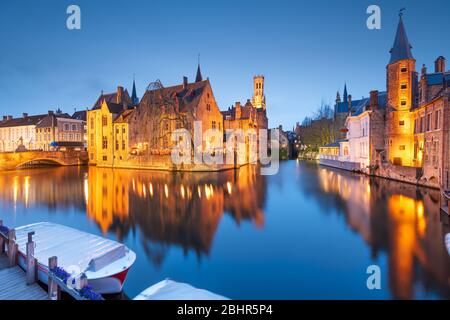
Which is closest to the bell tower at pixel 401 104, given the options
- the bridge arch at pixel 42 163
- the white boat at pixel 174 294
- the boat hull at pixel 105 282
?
the white boat at pixel 174 294

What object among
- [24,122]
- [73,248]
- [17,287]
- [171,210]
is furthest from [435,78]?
[24,122]

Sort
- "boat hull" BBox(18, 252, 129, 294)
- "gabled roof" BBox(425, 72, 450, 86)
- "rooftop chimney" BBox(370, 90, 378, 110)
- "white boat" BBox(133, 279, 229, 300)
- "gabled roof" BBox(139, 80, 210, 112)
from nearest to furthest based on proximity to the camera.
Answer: "white boat" BBox(133, 279, 229, 300) < "boat hull" BBox(18, 252, 129, 294) < "gabled roof" BBox(425, 72, 450, 86) < "rooftop chimney" BBox(370, 90, 378, 110) < "gabled roof" BBox(139, 80, 210, 112)

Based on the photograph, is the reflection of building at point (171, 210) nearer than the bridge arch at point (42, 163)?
Yes

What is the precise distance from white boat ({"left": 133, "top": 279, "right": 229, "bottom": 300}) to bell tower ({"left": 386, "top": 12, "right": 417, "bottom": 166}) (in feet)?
99.6

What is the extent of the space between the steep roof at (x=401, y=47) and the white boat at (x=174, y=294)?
34547 mm

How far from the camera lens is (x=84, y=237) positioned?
8.31 metres

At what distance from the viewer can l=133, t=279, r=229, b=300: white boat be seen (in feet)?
16.8

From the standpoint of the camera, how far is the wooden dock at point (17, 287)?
6039 millimetres

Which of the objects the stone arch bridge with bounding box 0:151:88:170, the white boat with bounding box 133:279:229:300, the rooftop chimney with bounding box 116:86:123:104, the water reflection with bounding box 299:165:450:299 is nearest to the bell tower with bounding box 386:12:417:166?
the water reflection with bounding box 299:165:450:299

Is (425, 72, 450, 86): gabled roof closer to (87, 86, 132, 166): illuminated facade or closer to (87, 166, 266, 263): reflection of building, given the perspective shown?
(87, 166, 266, 263): reflection of building

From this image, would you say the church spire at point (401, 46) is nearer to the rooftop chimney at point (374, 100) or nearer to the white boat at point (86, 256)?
the rooftop chimney at point (374, 100)

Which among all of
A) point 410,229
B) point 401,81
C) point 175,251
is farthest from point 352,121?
point 175,251

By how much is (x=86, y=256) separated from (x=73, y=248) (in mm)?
928

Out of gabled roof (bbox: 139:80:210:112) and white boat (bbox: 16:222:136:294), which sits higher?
gabled roof (bbox: 139:80:210:112)
